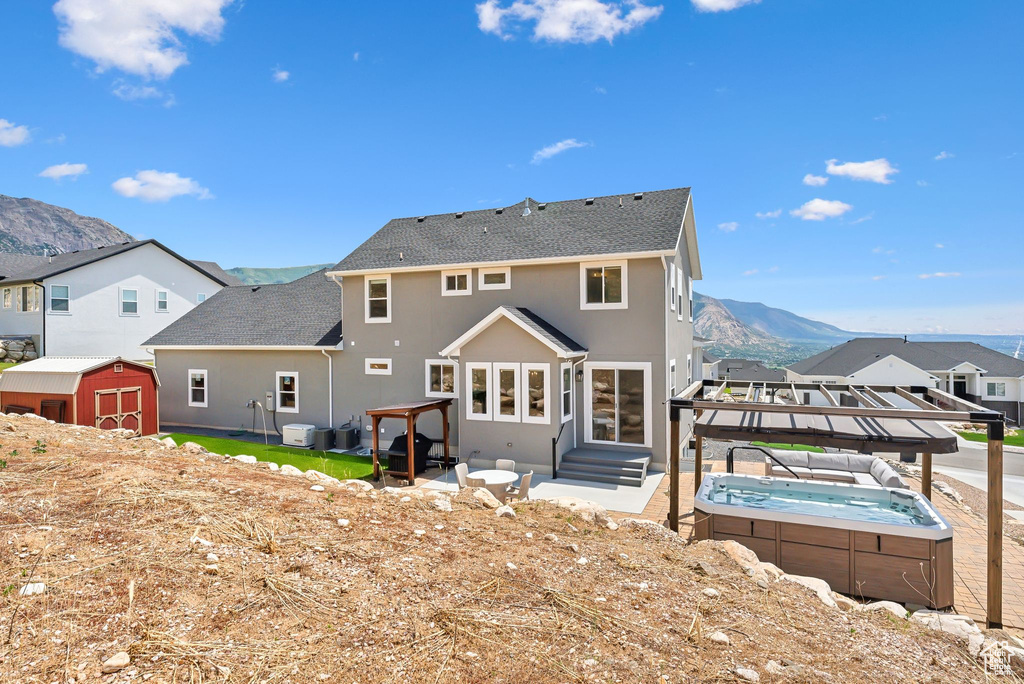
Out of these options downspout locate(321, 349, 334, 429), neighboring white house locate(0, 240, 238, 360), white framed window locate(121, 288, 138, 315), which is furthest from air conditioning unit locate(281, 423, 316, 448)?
white framed window locate(121, 288, 138, 315)

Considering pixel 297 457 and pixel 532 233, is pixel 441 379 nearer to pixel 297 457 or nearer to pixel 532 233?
pixel 297 457

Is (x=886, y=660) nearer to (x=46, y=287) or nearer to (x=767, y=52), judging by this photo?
(x=767, y=52)

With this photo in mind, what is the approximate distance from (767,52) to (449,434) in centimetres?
1384

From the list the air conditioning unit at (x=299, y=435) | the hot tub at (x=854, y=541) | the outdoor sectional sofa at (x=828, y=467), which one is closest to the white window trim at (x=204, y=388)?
the air conditioning unit at (x=299, y=435)

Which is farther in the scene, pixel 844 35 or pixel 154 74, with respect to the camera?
pixel 154 74

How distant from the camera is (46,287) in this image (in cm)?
1983

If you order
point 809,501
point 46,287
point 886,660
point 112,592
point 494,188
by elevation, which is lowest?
point 809,501

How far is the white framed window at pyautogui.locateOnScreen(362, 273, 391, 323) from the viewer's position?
49.7 ft

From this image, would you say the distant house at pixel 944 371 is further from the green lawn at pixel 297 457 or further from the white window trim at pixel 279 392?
the white window trim at pixel 279 392

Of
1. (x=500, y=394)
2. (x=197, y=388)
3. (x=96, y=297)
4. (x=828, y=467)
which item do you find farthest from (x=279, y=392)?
(x=828, y=467)

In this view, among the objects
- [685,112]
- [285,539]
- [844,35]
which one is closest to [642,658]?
[285,539]

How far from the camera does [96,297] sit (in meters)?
21.4

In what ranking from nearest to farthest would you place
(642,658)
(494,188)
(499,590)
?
(642,658)
(499,590)
(494,188)

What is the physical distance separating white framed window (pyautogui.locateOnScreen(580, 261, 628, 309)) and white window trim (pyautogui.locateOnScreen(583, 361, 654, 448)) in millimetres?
1592
